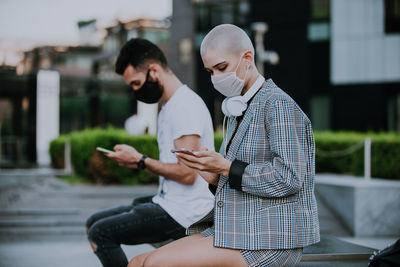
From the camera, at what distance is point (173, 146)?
326 centimetres

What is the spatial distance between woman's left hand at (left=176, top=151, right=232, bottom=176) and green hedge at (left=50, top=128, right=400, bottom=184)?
8.97m

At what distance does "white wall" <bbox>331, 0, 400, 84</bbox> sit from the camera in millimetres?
20188

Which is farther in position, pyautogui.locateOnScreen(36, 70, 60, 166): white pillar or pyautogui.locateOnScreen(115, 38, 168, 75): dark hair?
pyautogui.locateOnScreen(36, 70, 60, 166): white pillar

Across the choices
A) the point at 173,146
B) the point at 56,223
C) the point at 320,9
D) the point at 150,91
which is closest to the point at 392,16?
the point at 320,9

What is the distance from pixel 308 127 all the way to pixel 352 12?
65.7ft

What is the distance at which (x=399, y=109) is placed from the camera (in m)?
20.4

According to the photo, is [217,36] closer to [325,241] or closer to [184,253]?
[184,253]

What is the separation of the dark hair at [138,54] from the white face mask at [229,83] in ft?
3.65

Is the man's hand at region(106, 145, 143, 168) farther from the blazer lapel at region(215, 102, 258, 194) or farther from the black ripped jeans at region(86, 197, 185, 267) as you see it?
the blazer lapel at region(215, 102, 258, 194)

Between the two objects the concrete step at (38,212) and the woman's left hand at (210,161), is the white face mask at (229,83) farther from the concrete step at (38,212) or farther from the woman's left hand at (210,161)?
the concrete step at (38,212)

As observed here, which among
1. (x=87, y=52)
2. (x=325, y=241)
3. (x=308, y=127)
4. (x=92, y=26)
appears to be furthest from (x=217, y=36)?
(x=92, y=26)

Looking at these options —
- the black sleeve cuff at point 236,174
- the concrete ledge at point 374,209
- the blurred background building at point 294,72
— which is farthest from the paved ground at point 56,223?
the blurred background building at point 294,72

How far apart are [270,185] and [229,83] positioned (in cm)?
54

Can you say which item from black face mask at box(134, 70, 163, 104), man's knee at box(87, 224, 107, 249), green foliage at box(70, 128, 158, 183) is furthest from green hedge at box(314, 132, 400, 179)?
man's knee at box(87, 224, 107, 249)
